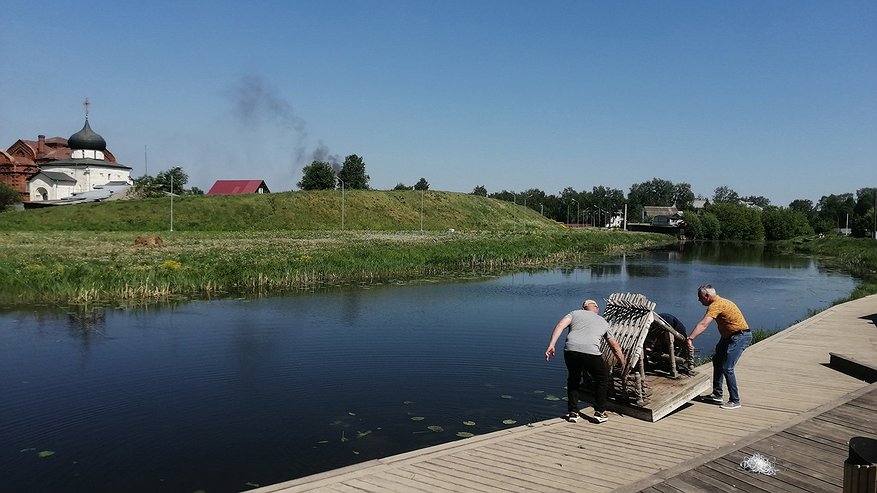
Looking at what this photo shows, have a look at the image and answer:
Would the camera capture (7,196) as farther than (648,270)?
Yes

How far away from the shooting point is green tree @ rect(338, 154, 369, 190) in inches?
5728

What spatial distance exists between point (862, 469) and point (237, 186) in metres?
136

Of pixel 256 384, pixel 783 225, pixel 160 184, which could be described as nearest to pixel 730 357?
pixel 256 384

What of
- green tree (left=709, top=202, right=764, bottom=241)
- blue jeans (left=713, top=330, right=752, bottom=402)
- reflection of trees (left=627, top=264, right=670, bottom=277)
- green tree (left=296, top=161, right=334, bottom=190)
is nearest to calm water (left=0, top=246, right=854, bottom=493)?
blue jeans (left=713, top=330, right=752, bottom=402)

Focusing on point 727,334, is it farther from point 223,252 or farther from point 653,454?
point 223,252

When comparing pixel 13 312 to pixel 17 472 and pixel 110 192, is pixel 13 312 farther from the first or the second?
pixel 110 192

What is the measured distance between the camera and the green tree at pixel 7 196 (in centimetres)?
10711

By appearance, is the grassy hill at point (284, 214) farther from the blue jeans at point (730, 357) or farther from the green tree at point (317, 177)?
the blue jeans at point (730, 357)

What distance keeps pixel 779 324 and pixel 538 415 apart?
1652cm

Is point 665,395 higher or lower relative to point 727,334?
lower

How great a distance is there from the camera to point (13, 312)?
952 inches

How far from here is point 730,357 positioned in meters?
10.4

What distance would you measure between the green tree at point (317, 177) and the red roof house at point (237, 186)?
31.2 feet

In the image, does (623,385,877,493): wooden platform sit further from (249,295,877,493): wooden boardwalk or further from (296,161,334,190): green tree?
(296,161,334,190): green tree
